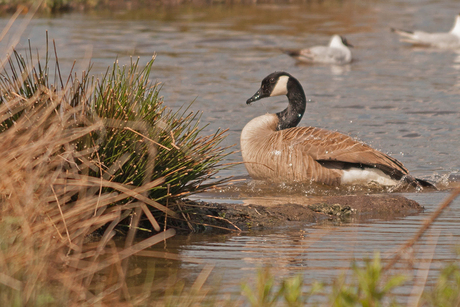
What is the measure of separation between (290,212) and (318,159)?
2.36 metres

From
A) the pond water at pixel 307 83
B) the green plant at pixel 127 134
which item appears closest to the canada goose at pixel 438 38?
the pond water at pixel 307 83

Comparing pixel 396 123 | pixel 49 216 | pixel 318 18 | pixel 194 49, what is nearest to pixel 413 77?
Answer: pixel 396 123

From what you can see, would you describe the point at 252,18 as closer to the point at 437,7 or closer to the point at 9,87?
the point at 437,7

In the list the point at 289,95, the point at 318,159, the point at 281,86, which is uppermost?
the point at 281,86

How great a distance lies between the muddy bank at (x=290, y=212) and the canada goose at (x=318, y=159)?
4.11 ft

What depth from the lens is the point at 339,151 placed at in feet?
28.0

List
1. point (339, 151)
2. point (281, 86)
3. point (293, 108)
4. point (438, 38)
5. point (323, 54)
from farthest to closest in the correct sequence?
1. point (438, 38)
2. point (323, 54)
3. point (281, 86)
4. point (293, 108)
5. point (339, 151)

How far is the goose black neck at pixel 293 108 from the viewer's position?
978 centimetres

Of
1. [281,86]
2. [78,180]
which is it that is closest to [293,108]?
[281,86]

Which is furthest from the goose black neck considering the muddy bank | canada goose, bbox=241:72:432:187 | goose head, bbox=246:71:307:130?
the muddy bank

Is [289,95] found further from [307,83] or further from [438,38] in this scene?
[438,38]

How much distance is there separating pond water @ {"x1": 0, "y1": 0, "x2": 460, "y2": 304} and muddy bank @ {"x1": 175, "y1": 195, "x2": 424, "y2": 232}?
9.1 inches

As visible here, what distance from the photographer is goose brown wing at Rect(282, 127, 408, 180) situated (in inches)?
328

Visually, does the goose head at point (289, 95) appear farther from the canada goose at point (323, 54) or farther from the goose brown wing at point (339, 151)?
the canada goose at point (323, 54)
